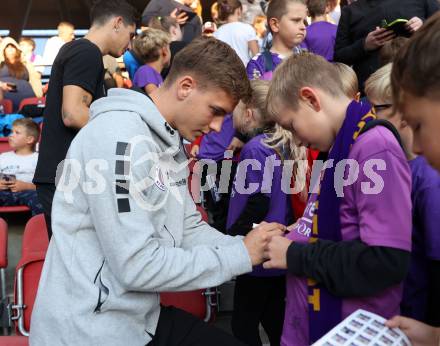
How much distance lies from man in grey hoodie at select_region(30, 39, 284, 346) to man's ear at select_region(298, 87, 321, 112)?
1.04ft

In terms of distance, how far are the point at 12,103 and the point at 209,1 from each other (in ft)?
23.0

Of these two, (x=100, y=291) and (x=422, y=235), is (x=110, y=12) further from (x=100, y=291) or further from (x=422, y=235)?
(x=422, y=235)

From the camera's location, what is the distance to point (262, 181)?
2.65 meters

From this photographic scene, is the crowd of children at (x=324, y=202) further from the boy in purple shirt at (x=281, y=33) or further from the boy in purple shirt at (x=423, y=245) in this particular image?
the boy in purple shirt at (x=281, y=33)

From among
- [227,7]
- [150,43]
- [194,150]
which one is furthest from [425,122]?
[227,7]

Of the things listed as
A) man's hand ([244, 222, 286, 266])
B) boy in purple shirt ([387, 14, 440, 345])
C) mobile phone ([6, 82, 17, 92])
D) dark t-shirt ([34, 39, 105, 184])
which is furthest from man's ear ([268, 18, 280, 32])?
mobile phone ([6, 82, 17, 92])

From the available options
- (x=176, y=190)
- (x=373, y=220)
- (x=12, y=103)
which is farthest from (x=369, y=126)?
(x=12, y=103)

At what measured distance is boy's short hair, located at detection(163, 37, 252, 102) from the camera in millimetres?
1998

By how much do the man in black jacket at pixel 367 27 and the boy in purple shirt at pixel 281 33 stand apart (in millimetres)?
349

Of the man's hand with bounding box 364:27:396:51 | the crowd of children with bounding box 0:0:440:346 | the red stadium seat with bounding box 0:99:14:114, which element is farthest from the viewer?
the red stadium seat with bounding box 0:99:14:114

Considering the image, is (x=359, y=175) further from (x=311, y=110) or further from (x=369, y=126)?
(x=311, y=110)

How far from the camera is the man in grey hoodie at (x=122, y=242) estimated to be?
5.52 ft

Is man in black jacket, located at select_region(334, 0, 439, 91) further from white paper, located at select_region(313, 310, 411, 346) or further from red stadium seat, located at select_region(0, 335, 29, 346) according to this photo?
red stadium seat, located at select_region(0, 335, 29, 346)

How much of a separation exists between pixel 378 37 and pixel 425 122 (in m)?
2.78
